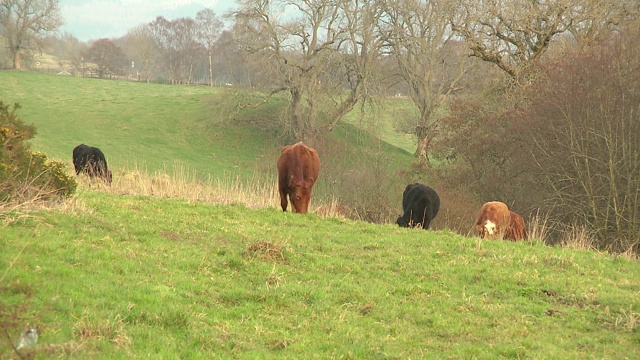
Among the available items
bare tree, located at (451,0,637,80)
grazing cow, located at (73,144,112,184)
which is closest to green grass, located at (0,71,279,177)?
grazing cow, located at (73,144,112,184)

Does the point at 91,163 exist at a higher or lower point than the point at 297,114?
lower

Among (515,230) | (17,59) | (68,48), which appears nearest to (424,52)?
(515,230)

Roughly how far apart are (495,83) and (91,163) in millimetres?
20428

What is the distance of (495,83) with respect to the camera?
32094mm

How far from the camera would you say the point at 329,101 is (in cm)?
4959

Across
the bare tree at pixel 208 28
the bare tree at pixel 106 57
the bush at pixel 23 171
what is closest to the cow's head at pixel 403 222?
the bush at pixel 23 171

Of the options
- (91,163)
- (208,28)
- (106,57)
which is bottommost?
(91,163)

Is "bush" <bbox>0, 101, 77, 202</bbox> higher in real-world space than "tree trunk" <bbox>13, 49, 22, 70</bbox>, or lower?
lower

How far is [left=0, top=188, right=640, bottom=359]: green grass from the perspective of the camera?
6.23m

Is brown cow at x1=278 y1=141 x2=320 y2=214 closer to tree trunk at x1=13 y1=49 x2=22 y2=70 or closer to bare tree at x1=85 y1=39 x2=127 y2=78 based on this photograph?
tree trunk at x1=13 y1=49 x2=22 y2=70

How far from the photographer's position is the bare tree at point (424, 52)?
48.2 m

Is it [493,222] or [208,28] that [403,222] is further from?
[208,28]

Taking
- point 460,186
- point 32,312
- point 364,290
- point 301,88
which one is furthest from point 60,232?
point 301,88

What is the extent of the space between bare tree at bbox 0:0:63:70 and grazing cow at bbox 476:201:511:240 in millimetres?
67762
